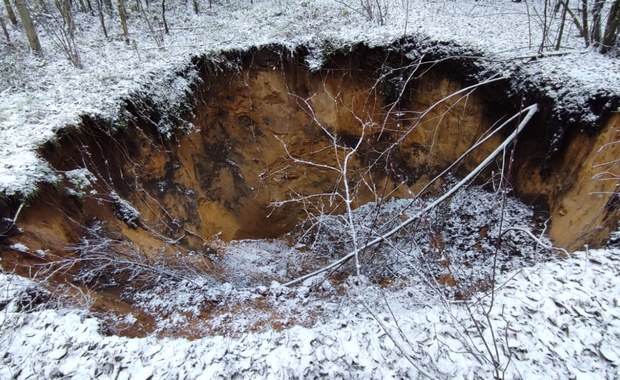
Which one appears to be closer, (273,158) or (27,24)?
(27,24)

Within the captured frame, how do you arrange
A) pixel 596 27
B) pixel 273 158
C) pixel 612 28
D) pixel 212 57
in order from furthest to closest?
pixel 273 158
pixel 212 57
pixel 596 27
pixel 612 28

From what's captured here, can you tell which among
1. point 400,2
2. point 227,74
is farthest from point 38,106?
point 400,2

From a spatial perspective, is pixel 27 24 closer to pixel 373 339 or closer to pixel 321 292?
pixel 321 292

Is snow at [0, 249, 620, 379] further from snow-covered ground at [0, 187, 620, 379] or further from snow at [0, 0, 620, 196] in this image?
snow at [0, 0, 620, 196]

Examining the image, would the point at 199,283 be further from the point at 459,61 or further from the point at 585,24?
the point at 585,24

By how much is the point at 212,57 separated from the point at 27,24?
3.66 m

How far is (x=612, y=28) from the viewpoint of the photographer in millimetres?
4914

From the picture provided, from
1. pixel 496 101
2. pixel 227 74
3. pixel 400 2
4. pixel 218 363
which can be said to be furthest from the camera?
pixel 400 2

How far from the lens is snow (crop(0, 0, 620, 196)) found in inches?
173

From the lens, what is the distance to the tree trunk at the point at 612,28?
488 cm

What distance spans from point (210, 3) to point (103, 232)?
8.40m

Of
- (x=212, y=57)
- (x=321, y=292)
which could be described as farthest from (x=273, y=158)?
(x=321, y=292)

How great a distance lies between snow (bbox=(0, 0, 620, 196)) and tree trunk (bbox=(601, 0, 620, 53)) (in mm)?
259

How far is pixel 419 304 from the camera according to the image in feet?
12.0
